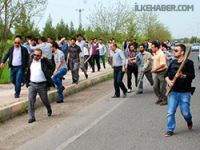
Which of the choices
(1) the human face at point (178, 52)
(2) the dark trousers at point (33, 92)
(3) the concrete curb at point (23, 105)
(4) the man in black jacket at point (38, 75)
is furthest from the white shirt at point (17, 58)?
(1) the human face at point (178, 52)

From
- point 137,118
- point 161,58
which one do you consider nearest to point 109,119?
point 137,118

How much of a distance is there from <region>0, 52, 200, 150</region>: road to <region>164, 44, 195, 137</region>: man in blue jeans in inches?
13.5

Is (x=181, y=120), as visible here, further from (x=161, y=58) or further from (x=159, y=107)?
(x=161, y=58)

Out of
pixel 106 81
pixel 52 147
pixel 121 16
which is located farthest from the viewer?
pixel 121 16

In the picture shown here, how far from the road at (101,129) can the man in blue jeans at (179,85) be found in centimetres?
34

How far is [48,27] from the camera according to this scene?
6862 cm

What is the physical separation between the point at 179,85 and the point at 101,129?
71.3 inches

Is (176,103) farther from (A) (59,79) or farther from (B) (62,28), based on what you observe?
A: (B) (62,28)

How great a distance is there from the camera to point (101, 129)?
29.8 ft

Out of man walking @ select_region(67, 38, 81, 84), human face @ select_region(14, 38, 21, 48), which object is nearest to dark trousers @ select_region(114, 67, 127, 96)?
man walking @ select_region(67, 38, 81, 84)

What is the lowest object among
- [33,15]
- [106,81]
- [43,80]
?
[106,81]

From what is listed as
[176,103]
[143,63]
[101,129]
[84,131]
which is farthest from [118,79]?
[176,103]

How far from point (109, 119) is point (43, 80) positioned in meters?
1.73

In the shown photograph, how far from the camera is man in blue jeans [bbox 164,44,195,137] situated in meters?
8.23
